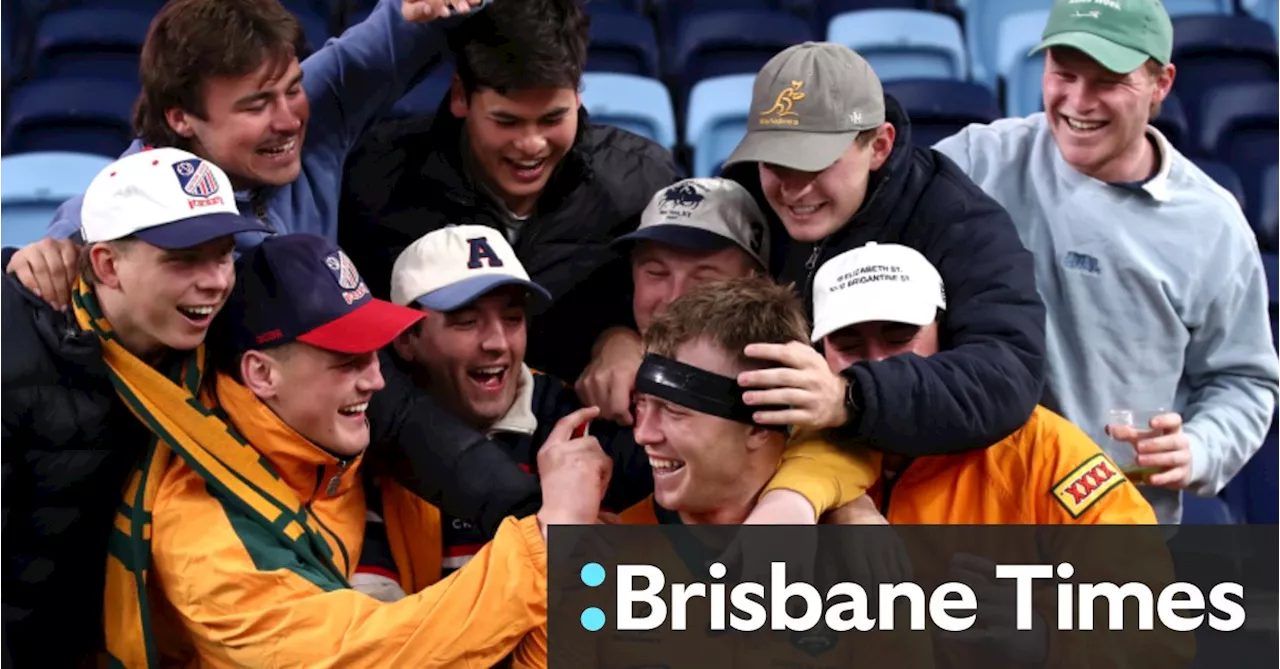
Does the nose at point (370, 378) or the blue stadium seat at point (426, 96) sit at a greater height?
the nose at point (370, 378)

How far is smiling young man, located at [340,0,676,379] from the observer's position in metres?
3.56

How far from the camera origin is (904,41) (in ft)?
20.5

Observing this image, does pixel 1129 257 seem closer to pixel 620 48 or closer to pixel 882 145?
pixel 882 145

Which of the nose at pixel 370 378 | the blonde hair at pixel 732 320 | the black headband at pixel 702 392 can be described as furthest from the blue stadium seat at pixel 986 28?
→ the nose at pixel 370 378

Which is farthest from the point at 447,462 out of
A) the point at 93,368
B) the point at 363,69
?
the point at 363,69

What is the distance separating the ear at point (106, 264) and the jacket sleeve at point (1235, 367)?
2.21 meters

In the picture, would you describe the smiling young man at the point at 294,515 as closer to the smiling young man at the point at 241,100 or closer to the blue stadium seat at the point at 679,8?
the smiling young man at the point at 241,100

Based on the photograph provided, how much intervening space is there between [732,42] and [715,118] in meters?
0.53

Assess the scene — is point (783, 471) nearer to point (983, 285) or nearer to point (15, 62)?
point (983, 285)

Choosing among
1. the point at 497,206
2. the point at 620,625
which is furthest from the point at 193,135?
the point at 620,625

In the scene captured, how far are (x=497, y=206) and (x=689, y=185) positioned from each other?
0.48 metres

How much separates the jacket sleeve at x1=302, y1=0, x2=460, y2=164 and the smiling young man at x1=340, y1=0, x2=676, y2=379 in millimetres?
79

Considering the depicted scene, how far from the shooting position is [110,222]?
290cm

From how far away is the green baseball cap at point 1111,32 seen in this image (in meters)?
3.60
